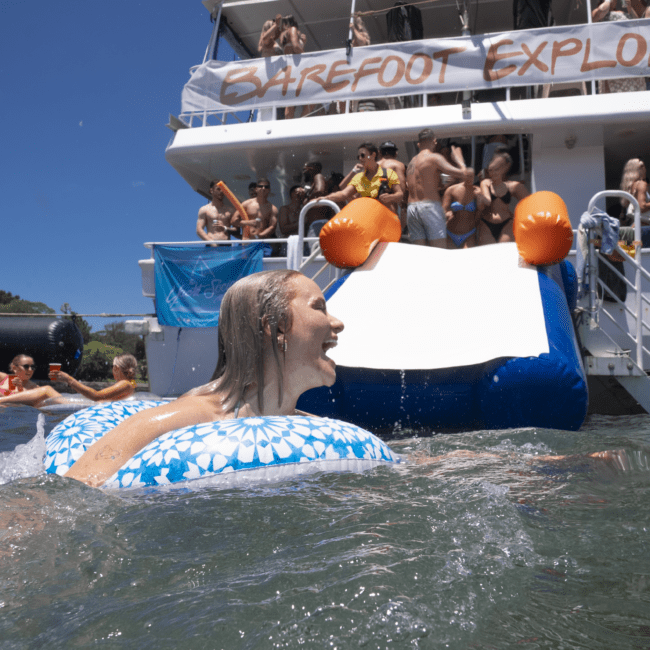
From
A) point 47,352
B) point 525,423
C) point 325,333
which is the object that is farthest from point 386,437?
point 47,352

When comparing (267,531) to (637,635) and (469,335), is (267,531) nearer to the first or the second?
(637,635)

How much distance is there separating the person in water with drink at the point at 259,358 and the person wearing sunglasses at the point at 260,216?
592cm

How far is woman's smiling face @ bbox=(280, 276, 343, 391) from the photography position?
1946 mm

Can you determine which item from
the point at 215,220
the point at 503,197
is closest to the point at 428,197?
the point at 503,197

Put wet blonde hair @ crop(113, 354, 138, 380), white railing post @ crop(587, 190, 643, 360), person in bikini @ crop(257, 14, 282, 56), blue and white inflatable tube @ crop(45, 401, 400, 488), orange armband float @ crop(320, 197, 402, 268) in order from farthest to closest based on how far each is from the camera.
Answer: person in bikini @ crop(257, 14, 282, 56)
wet blonde hair @ crop(113, 354, 138, 380)
orange armband float @ crop(320, 197, 402, 268)
white railing post @ crop(587, 190, 643, 360)
blue and white inflatable tube @ crop(45, 401, 400, 488)

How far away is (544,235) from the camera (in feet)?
14.1

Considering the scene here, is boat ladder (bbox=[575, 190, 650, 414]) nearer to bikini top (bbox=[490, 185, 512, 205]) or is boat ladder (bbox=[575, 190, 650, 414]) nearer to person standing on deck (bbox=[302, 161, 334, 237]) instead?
bikini top (bbox=[490, 185, 512, 205])

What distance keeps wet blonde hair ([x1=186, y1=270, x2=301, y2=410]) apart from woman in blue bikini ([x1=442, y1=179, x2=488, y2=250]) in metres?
4.56

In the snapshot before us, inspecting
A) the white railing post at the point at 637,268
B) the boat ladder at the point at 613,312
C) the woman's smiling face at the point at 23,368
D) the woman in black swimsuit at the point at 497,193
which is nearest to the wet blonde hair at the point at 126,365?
the woman's smiling face at the point at 23,368

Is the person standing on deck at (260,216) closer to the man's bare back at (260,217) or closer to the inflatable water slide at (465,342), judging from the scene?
the man's bare back at (260,217)

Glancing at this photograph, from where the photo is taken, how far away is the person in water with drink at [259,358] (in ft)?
6.15

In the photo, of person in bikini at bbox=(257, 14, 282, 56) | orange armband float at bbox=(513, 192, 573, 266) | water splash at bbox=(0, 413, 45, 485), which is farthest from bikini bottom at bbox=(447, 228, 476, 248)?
water splash at bbox=(0, 413, 45, 485)

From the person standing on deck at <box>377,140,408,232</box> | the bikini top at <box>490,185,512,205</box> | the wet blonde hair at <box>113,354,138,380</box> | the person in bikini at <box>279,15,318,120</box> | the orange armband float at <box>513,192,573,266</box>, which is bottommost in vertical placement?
the wet blonde hair at <box>113,354,138,380</box>

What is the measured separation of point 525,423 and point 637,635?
2.60 meters
